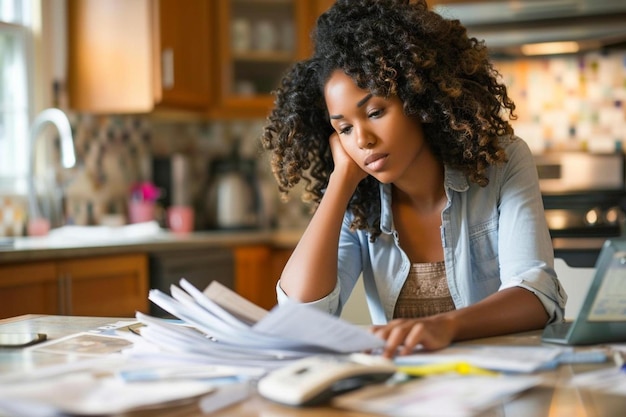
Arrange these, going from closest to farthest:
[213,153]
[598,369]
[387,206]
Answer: [598,369], [387,206], [213,153]

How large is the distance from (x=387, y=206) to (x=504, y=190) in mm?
243

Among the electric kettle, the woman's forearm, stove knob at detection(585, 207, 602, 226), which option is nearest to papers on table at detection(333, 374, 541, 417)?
the woman's forearm

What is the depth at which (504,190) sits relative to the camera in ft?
5.30

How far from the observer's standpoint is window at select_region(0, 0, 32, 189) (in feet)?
11.5

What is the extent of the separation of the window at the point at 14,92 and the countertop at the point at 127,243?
1.24 feet

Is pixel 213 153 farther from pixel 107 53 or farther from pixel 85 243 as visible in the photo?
pixel 85 243

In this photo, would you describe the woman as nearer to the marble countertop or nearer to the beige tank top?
the beige tank top

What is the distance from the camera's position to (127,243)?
3131mm

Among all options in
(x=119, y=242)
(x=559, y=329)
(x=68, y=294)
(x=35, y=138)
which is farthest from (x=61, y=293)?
(x=559, y=329)

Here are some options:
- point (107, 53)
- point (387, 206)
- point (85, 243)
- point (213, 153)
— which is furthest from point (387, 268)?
point (213, 153)

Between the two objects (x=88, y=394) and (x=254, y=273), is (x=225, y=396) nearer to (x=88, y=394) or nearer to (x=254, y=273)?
(x=88, y=394)

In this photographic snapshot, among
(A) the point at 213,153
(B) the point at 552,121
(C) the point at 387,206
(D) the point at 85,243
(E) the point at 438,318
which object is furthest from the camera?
(A) the point at 213,153

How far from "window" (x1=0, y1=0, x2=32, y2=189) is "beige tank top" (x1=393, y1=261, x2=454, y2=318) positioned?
7.62 ft

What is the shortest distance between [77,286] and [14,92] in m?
1.08
